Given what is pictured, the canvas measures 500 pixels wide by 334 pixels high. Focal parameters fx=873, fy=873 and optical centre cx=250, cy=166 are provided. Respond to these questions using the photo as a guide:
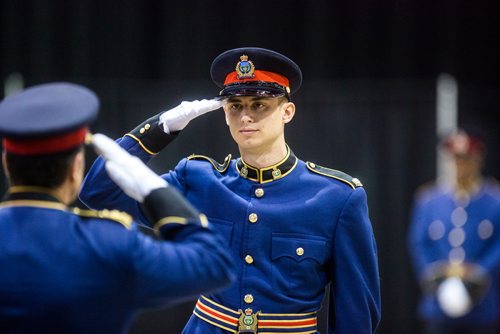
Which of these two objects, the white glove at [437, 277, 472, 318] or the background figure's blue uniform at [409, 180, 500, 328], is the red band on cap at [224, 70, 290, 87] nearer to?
the white glove at [437, 277, 472, 318]

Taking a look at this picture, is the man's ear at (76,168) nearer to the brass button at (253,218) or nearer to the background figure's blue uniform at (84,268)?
the background figure's blue uniform at (84,268)

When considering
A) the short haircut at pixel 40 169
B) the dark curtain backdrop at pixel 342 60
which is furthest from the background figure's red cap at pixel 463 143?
the short haircut at pixel 40 169

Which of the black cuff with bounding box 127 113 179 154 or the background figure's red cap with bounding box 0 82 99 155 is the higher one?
the black cuff with bounding box 127 113 179 154

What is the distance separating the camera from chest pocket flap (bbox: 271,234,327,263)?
296 cm

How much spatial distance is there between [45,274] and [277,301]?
3.91 feet

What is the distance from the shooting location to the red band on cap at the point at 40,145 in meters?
1.98

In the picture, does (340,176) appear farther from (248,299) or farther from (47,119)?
(47,119)

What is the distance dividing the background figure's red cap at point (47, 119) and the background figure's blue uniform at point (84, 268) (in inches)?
4.5

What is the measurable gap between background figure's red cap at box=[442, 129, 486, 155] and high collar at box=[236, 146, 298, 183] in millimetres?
2651

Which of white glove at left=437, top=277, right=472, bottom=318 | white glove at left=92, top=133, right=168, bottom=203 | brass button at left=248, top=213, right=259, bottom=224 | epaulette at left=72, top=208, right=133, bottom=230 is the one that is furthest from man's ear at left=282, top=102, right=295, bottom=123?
white glove at left=437, top=277, right=472, bottom=318

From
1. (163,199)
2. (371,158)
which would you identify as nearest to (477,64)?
(371,158)

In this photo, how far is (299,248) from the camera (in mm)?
2965

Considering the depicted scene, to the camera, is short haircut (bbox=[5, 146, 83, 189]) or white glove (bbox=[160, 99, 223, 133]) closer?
short haircut (bbox=[5, 146, 83, 189])

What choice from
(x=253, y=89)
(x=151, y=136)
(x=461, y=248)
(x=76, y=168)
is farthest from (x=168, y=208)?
(x=461, y=248)
